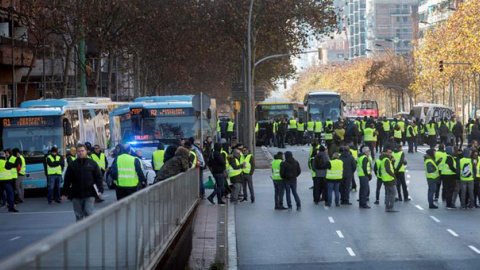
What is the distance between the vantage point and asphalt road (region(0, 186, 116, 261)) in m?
19.9

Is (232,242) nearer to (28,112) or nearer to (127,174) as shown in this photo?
(127,174)

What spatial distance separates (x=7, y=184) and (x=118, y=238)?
744 inches

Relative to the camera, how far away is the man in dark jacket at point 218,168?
27.2 meters

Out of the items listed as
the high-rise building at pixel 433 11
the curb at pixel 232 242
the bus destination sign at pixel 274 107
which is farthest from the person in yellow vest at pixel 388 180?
the high-rise building at pixel 433 11

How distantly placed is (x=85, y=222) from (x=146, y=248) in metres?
4.42

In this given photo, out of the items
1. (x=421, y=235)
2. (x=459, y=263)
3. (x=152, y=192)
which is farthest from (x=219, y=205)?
(x=152, y=192)

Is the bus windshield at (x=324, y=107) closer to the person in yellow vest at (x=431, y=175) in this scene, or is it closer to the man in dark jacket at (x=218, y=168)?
the person in yellow vest at (x=431, y=175)

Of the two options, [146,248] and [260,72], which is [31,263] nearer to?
[146,248]

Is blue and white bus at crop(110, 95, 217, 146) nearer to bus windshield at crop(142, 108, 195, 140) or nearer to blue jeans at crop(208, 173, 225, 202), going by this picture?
bus windshield at crop(142, 108, 195, 140)

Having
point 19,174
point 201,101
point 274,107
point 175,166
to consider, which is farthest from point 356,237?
point 274,107

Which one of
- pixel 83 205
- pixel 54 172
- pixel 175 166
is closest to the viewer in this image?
pixel 83 205

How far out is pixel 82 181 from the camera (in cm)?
1669

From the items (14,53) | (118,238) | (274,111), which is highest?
(14,53)

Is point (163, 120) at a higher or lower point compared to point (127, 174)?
higher
